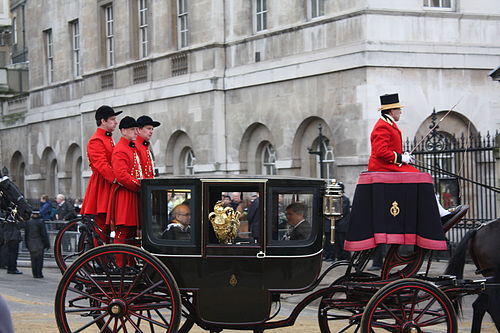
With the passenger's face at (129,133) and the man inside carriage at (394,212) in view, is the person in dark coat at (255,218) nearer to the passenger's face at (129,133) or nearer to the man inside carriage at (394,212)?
the man inside carriage at (394,212)

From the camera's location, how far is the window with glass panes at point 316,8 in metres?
24.9

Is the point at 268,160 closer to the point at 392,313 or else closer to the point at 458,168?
the point at 458,168

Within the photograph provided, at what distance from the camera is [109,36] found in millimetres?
34656

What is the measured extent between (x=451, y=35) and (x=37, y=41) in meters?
20.4

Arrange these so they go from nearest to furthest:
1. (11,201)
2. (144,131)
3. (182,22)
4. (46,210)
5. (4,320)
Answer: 1. (4,320)
2. (144,131)
3. (11,201)
4. (46,210)
5. (182,22)

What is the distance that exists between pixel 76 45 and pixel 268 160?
40.7 feet

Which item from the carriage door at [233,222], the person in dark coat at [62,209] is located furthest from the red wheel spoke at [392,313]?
the person in dark coat at [62,209]

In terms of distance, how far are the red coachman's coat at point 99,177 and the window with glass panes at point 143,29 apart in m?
21.2

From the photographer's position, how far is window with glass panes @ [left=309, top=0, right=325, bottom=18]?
2491cm

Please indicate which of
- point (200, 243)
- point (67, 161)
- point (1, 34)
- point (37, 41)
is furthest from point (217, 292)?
point (1, 34)

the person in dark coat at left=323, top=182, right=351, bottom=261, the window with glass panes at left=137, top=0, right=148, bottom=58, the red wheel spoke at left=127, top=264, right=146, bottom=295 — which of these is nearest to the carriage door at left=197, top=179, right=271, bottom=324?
the red wheel spoke at left=127, top=264, right=146, bottom=295

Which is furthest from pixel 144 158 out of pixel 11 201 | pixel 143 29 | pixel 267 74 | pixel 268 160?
pixel 143 29

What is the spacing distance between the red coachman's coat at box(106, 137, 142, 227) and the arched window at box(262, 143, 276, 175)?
16.2m

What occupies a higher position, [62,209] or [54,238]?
[62,209]
